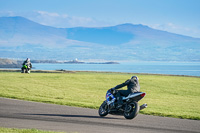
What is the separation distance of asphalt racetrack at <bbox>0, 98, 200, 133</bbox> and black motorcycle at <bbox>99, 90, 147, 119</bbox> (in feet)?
0.94

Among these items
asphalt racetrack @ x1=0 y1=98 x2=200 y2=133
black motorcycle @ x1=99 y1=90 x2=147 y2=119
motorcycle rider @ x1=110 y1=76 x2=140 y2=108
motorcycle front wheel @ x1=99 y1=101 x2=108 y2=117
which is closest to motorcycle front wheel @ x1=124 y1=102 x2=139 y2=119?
black motorcycle @ x1=99 y1=90 x2=147 y2=119

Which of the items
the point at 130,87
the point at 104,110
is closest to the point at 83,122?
the point at 104,110

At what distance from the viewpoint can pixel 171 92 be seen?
38.6m

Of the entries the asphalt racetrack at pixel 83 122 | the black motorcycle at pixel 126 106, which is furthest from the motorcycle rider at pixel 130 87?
the asphalt racetrack at pixel 83 122

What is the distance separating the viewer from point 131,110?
1659 centimetres

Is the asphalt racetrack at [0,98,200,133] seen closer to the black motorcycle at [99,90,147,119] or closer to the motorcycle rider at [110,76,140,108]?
the black motorcycle at [99,90,147,119]

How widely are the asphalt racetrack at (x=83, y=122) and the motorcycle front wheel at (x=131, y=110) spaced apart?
25 cm

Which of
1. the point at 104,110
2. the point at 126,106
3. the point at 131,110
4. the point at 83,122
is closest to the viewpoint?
the point at 83,122

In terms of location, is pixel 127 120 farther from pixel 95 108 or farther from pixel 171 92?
pixel 171 92

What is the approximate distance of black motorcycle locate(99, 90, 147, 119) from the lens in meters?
16.3

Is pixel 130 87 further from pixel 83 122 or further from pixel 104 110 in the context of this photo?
pixel 83 122

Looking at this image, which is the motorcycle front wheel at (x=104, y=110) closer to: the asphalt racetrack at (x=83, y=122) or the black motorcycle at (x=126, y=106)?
the black motorcycle at (x=126, y=106)

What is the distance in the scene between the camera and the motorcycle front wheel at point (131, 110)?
53.4 feet

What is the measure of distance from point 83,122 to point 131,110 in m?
2.09
